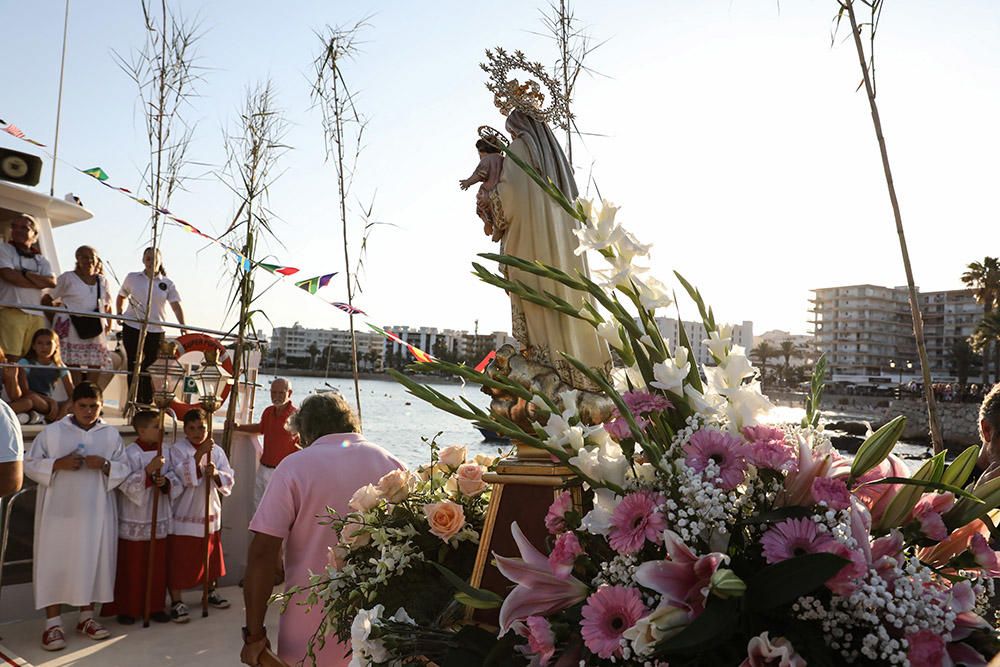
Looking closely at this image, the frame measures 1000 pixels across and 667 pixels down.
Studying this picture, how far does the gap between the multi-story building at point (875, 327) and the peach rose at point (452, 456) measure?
10305cm

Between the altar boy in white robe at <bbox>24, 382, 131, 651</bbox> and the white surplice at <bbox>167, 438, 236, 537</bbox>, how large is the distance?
412 mm

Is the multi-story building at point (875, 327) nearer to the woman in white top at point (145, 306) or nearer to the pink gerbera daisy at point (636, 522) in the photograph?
the woman in white top at point (145, 306)

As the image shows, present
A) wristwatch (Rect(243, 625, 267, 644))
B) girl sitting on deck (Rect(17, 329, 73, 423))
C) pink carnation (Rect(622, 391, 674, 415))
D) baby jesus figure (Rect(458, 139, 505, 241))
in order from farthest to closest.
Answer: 1. girl sitting on deck (Rect(17, 329, 73, 423))
2. wristwatch (Rect(243, 625, 267, 644))
3. baby jesus figure (Rect(458, 139, 505, 241))
4. pink carnation (Rect(622, 391, 674, 415))

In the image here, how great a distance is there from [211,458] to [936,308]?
115m

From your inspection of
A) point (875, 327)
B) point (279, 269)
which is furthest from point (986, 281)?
point (875, 327)

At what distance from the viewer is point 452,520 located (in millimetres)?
1901

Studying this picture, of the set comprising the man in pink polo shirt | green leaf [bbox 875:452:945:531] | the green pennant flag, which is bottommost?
the man in pink polo shirt

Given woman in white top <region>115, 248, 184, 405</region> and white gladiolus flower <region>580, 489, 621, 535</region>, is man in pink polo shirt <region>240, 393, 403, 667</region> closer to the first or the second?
white gladiolus flower <region>580, 489, 621, 535</region>

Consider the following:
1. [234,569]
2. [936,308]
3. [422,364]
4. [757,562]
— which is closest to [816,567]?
[757,562]

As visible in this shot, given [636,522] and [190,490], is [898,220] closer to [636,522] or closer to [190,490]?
[636,522]

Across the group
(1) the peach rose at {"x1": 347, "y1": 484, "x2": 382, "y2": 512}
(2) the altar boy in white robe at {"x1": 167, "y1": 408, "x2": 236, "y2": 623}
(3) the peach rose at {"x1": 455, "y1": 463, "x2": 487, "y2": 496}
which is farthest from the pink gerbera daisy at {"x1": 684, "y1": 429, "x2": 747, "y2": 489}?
(2) the altar boy in white robe at {"x1": 167, "y1": 408, "x2": 236, "y2": 623}

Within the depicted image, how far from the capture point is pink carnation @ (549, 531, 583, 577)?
1.10m

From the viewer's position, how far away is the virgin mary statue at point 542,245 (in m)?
2.40

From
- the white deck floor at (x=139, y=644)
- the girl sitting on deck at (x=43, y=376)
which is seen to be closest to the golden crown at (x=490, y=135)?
the white deck floor at (x=139, y=644)
